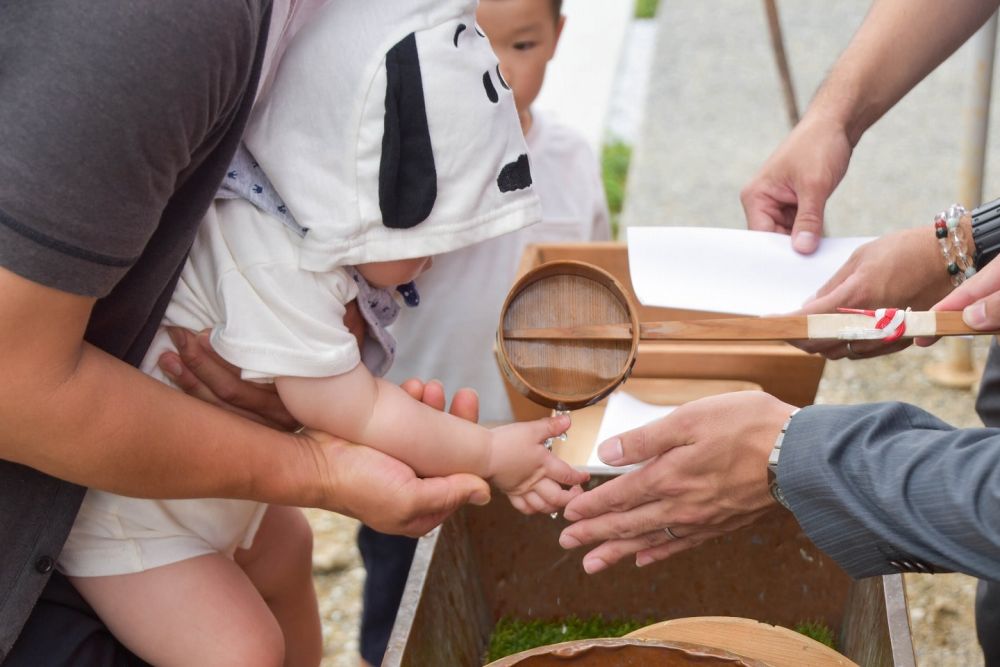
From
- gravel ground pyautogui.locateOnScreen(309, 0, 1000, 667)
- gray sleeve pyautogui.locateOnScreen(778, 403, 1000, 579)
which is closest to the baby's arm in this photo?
gray sleeve pyautogui.locateOnScreen(778, 403, 1000, 579)

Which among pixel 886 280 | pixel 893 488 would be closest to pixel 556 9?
pixel 886 280

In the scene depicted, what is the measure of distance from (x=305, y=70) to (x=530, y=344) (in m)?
0.43

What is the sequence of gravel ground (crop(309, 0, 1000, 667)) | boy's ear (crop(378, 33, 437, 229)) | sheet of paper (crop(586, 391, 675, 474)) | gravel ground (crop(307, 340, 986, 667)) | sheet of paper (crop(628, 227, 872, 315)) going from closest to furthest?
1. boy's ear (crop(378, 33, 437, 229))
2. sheet of paper (crop(628, 227, 872, 315))
3. sheet of paper (crop(586, 391, 675, 474))
4. gravel ground (crop(307, 340, 986, 667))
5. gravel ground (crop(309, 0, 1000, 667))

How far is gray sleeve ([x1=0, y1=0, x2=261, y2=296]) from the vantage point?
813 millimetres

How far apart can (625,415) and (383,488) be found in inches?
23.6

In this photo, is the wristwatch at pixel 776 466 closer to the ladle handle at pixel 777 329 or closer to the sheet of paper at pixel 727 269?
the ladle handle at pixel 777 329

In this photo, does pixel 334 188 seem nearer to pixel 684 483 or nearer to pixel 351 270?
pixel 351 270

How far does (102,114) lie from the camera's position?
0.82 meters

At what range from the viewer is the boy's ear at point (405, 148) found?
3.72ft

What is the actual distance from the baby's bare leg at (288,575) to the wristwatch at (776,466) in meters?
0.79

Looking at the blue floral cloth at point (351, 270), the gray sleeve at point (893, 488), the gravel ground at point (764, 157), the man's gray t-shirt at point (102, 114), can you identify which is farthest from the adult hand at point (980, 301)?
the gravel ground at point (764, 157)

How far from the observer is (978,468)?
3.23ft

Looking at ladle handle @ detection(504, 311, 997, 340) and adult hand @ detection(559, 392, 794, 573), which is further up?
ladle handle @ detection(504, 311, 997, 340)

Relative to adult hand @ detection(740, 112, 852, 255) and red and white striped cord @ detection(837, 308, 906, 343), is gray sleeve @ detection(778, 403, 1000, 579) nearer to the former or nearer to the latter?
red and white striped cord @ detection(837, 308, 906, 343)
